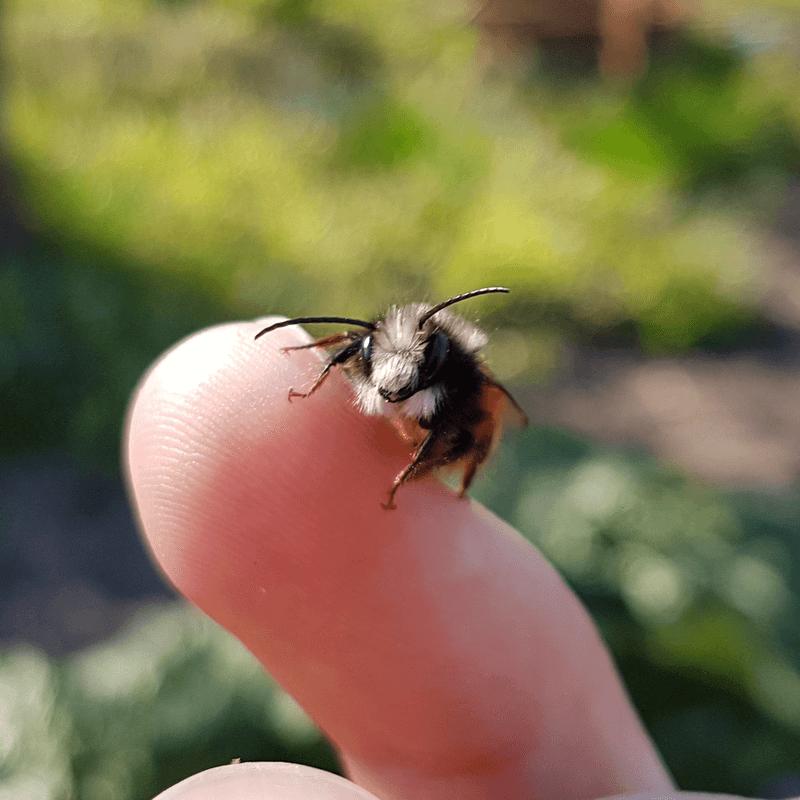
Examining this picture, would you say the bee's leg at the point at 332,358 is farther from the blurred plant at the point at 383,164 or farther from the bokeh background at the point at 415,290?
the blurred plant at the point at 383,164

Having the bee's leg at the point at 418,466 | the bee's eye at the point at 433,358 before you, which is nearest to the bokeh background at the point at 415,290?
the bee's eye at the point at 433,358

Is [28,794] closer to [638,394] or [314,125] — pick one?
[638,394]

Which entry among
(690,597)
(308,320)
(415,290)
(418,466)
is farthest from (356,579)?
(415,290)

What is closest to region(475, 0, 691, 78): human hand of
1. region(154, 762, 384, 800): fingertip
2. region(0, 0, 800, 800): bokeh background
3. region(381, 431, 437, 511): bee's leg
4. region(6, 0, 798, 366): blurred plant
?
region(0, 0, 800, 800): bokeh background

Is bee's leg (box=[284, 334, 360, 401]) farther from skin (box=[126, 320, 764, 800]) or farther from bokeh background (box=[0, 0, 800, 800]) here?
bokeh background (box=[0, 0, 800, 800])

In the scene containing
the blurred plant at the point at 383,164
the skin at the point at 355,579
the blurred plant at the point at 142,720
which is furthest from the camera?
the blurred plant at the point at 383,164
